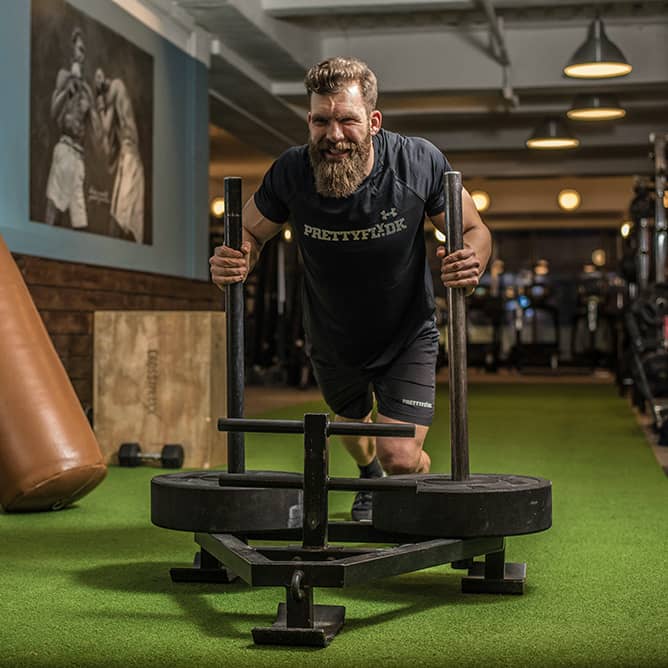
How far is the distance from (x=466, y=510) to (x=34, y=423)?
6.58 ft

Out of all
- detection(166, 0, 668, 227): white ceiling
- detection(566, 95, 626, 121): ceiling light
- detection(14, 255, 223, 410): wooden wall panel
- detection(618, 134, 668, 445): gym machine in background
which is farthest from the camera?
detection(566, 95, 626, 121): ceiling light

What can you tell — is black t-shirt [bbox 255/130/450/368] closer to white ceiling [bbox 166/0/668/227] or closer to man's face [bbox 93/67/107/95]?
man's face [bbox 93/67/107/95]

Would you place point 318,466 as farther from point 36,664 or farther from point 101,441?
point 101,441

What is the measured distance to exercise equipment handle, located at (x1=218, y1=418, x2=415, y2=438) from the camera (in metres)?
2.38

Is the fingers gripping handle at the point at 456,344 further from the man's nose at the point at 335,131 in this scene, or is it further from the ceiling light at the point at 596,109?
the ceiling light at the point at 596,109

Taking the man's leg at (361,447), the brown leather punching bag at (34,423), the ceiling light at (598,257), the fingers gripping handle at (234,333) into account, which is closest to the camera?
the fingers gripping handle at (234,333)

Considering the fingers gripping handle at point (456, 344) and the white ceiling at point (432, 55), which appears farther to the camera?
the white ceiling at point (432, 55)

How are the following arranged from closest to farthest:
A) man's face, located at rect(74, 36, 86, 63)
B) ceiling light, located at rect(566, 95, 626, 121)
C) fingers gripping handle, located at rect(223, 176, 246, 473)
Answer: fingers gripping handle, located at rect(223, 176, 246, 473)
man's face, located at rect(74, 36, 86, 63)
ceiling light, located at rect(566, 95, 626, 121)

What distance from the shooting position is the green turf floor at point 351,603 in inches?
87.5

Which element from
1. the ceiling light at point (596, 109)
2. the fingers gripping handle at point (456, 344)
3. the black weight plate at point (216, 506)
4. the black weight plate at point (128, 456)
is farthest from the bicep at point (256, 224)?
the ceiling light at point (596, 109)

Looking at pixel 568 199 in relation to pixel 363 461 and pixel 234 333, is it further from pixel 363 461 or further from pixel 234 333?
pixel 234 333

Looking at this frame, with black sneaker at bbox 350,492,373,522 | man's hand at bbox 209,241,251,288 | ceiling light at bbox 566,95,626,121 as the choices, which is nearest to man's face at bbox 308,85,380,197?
man's hand at bbox 209,241,251,288

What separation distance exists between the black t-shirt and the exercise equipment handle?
748 millimetres

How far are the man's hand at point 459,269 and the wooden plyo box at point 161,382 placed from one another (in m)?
2.89
